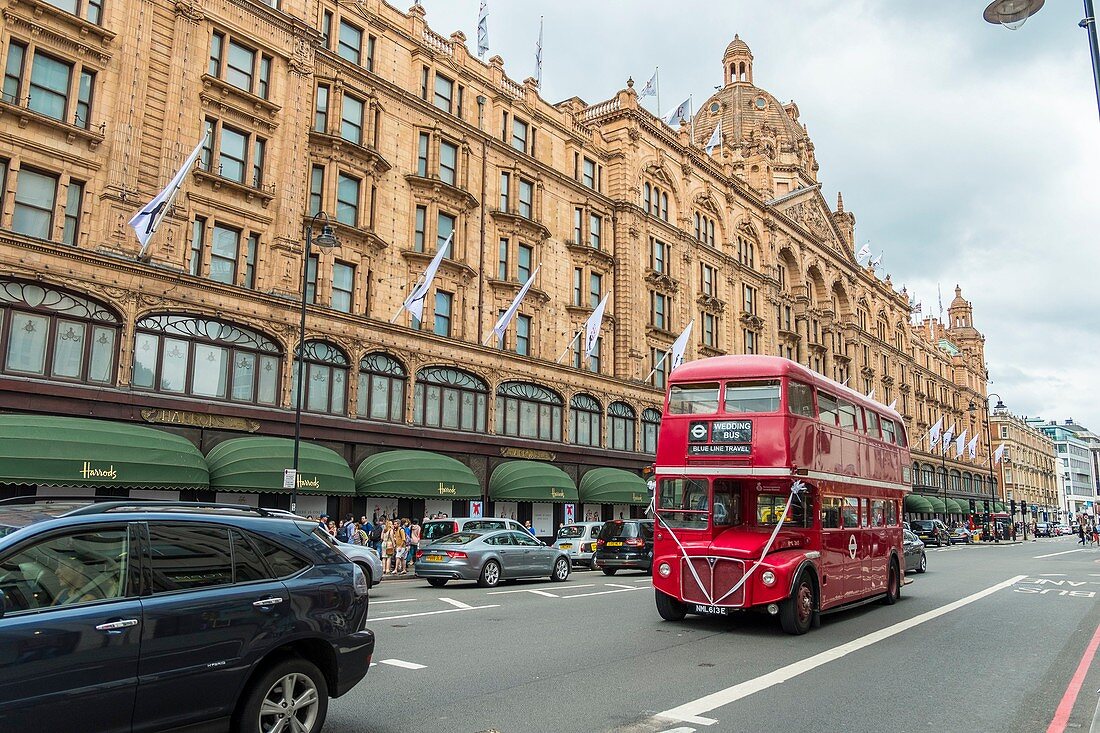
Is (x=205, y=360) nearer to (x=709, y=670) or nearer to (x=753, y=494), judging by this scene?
(x=753, y=494)

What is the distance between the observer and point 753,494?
1397 cm

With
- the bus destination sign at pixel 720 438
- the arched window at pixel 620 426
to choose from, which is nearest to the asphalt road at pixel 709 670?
the bus destination sign at pixel 720 438

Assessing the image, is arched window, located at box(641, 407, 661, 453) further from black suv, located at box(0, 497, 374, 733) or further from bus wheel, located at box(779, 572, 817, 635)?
black suv, located at box(0, 497, 374, 733)

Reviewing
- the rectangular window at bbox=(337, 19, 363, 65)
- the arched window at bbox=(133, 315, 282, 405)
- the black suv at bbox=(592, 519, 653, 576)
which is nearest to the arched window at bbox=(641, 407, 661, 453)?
the black suv at bbox=(592, 519, 653, 576)

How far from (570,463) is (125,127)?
22895mm

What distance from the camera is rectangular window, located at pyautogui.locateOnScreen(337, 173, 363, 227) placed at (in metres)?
29.3

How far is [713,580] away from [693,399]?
315 centimetres

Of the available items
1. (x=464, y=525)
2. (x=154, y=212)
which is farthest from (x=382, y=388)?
(x=154, y=212)

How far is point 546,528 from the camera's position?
118 feet

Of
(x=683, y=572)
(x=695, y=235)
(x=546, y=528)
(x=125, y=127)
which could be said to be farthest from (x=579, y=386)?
(x=683, y=572)

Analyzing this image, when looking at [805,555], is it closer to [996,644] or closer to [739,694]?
[996,644]

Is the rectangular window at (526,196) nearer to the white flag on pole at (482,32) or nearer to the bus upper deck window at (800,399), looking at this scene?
the white flag on pole at (482,32)

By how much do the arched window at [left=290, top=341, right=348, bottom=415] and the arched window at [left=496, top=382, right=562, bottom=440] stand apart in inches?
315

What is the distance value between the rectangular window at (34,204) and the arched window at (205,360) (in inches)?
135
